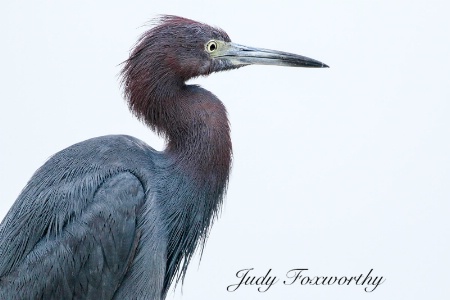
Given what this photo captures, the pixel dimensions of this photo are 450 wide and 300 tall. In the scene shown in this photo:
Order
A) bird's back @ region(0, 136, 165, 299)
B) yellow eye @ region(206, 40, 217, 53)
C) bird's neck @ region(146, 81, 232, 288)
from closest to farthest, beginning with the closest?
bird's back @ region(0, 136, 165, 299)
bird's neck @ region(146, 81, 232, 288)
yellow eye @ region(206, 40, 217, 53)

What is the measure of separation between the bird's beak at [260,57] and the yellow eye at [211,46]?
3 cm

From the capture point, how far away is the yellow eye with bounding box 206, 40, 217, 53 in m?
5.77

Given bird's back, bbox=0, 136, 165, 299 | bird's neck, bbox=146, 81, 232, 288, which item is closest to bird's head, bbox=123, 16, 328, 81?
bird's neck, bbox=146, 81, 232, 288

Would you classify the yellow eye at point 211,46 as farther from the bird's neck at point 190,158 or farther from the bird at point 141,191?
the bird's neck at point 190,158

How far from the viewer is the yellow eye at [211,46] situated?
5.77m

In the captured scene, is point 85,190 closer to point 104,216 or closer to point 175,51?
point 104,216

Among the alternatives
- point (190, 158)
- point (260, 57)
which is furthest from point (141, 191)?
point (260, 57)

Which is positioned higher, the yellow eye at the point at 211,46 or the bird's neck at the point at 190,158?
the yellow eye at the point at 211,46

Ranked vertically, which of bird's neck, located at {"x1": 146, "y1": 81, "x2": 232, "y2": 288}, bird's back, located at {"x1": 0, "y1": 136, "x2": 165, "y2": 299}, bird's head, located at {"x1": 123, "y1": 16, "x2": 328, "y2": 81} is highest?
bird's head, located at {"x1": 123, "y1": 16, "x2": 328, "y2": 81}

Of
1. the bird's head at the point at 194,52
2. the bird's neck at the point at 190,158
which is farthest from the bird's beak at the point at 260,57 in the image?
the bird's neck at the point at 190,158

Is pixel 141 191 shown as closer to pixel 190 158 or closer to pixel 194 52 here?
pixel 190 158

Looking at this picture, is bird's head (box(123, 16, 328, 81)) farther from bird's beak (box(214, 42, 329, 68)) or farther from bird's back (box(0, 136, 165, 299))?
bird's back (box(0, 136, 165, 299))

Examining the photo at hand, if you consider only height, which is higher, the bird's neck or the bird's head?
the bird's head

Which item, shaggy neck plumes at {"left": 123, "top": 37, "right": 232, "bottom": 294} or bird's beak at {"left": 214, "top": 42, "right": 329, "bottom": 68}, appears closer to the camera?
shaggy neck plumes at {"left": 123, "top": 37, "right": 232, "bottom": 294}
